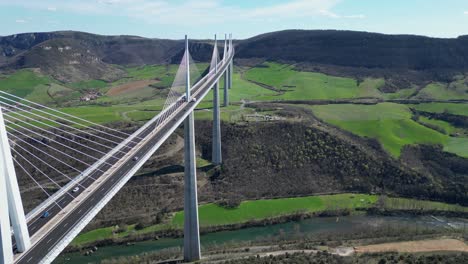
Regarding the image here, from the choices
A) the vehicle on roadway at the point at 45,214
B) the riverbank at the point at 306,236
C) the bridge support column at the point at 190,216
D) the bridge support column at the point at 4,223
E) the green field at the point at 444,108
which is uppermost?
the bridge support column at the point at 4,223

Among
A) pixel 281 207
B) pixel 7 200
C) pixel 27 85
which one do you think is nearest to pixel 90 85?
pixel 27 85

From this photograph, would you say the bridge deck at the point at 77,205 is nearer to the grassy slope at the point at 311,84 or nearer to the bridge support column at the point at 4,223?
the bridge support column at the point at 4,223

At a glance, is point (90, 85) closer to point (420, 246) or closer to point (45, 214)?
point (45, 214)

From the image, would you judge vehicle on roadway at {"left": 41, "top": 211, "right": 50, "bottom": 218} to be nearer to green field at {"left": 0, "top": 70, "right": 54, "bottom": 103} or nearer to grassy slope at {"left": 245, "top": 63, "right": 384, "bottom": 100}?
grassy slope at {"left": 245, "top": 63, "right": 384, "bottom": 100}

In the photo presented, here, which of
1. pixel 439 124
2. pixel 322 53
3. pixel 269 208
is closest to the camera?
pixel 269 208

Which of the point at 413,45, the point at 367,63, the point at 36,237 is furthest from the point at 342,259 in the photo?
the point at 413,45

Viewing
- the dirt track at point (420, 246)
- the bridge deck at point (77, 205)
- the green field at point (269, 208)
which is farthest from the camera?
the green field at point (269, 208)

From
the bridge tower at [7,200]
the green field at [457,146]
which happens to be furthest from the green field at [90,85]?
the bridge tower at [7,200]
